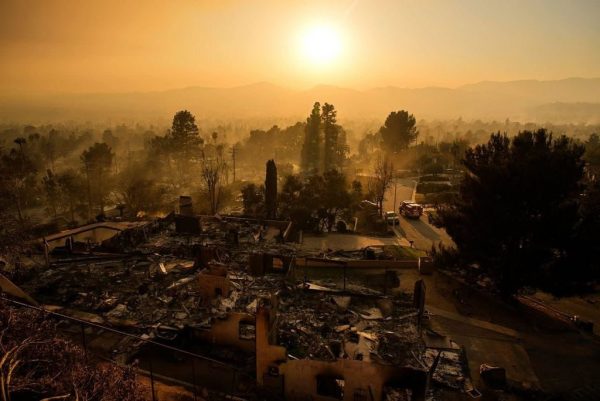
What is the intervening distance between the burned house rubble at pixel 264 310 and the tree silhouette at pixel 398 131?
38.6 metres

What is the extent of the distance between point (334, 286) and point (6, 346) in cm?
1195

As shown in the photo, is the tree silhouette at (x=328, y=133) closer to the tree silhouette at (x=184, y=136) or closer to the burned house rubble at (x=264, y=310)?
the tree silhouette at (x=184, y=136)

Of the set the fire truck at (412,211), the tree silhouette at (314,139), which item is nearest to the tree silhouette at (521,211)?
the fire truck at (412,211)

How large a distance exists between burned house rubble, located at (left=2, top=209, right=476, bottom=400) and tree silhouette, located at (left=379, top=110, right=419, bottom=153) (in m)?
38.6

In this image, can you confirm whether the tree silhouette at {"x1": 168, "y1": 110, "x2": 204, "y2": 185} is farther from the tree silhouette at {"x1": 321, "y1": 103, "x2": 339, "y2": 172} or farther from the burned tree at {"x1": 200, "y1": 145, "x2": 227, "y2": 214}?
the tree silhouette at {"x1": 321, "y1": 103, "x2": 339, "y2": 172}

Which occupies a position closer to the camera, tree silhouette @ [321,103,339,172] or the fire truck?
the fire truck

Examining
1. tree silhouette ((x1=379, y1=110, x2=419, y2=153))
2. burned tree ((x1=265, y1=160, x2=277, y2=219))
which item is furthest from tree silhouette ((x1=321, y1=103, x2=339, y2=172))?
burned tree ((x1=265, y1=160, x2=277, y2=219))

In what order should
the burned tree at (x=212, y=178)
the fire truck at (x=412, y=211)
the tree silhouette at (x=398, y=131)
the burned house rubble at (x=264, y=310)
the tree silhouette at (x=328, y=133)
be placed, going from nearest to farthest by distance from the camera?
the burned house rubble at (x=264, y=310)
the fire truck at (x=412, y=211)
the burned tree at (x=212, y=178)
the tree silhouette at (x=328, y=133)
the tree silhouette at (x=398, y=131)

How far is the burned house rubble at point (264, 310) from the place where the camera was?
33.4 ft

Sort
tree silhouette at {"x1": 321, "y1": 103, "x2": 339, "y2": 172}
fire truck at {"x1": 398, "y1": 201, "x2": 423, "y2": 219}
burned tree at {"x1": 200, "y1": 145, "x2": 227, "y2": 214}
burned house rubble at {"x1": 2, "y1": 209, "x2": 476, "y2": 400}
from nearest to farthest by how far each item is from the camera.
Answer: burned house rubble at {"x1": 2, "y1": 209, "x2": 476, "y2": 400} → fire truck at {"x1": 398, "y1": 201, "x2": 423, "y2": 219} → burned tree at {"x1": 200, "y1": 145, "x2": 227, "y2": 214} → tree silhouette at {"x1": 321, "y1": 103, "x2": 339, "y2": 172}

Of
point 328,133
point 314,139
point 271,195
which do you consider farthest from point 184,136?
point 271,195

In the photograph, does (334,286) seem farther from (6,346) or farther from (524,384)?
(6,346)

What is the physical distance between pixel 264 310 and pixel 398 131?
50.7 metres

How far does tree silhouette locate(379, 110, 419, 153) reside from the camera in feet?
185
